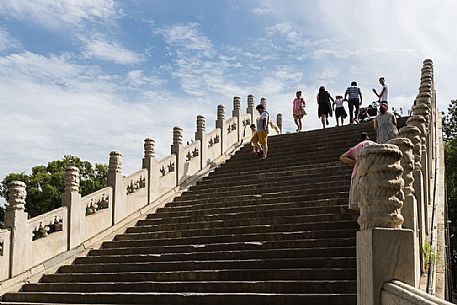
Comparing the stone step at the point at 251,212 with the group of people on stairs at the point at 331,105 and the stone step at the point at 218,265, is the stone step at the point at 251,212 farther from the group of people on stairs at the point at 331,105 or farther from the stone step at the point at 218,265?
the group of people on stairs at the point at 331,105

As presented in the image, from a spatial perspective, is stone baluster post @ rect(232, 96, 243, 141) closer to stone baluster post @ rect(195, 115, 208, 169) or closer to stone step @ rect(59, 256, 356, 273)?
stone baluster post @ rect(195, 115, 208, 169)

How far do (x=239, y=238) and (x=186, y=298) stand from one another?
2.24 meters

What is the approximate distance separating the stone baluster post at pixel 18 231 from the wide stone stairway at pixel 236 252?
0.47 m

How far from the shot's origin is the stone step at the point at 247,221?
36.1 ft

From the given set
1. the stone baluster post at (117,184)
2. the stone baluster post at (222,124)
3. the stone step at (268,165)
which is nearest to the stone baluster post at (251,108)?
the stone baluster post at (222,124)

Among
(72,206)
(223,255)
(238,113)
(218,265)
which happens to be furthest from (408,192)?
(238,113)

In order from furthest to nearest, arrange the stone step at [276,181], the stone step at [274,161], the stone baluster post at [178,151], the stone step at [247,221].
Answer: the stone baluster post at [178,151] → the stone step at [274,161] → the stone step at [276,181] → the stone step at [247,221]

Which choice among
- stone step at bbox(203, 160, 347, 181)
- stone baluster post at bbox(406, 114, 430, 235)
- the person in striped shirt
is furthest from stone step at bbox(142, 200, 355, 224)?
the person in striped shirt

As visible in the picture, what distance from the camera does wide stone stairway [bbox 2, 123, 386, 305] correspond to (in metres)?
8.84

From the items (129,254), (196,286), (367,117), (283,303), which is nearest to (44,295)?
(129,254)

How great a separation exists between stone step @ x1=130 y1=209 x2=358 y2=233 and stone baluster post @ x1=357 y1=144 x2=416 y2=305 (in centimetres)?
555

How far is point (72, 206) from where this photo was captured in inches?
508

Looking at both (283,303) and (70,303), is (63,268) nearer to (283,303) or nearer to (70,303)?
(70,303)

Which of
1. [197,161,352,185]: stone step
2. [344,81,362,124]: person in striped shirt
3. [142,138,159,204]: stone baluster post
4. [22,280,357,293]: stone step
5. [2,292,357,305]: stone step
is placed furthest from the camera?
[344,81,362,124]: person in striped shirt
